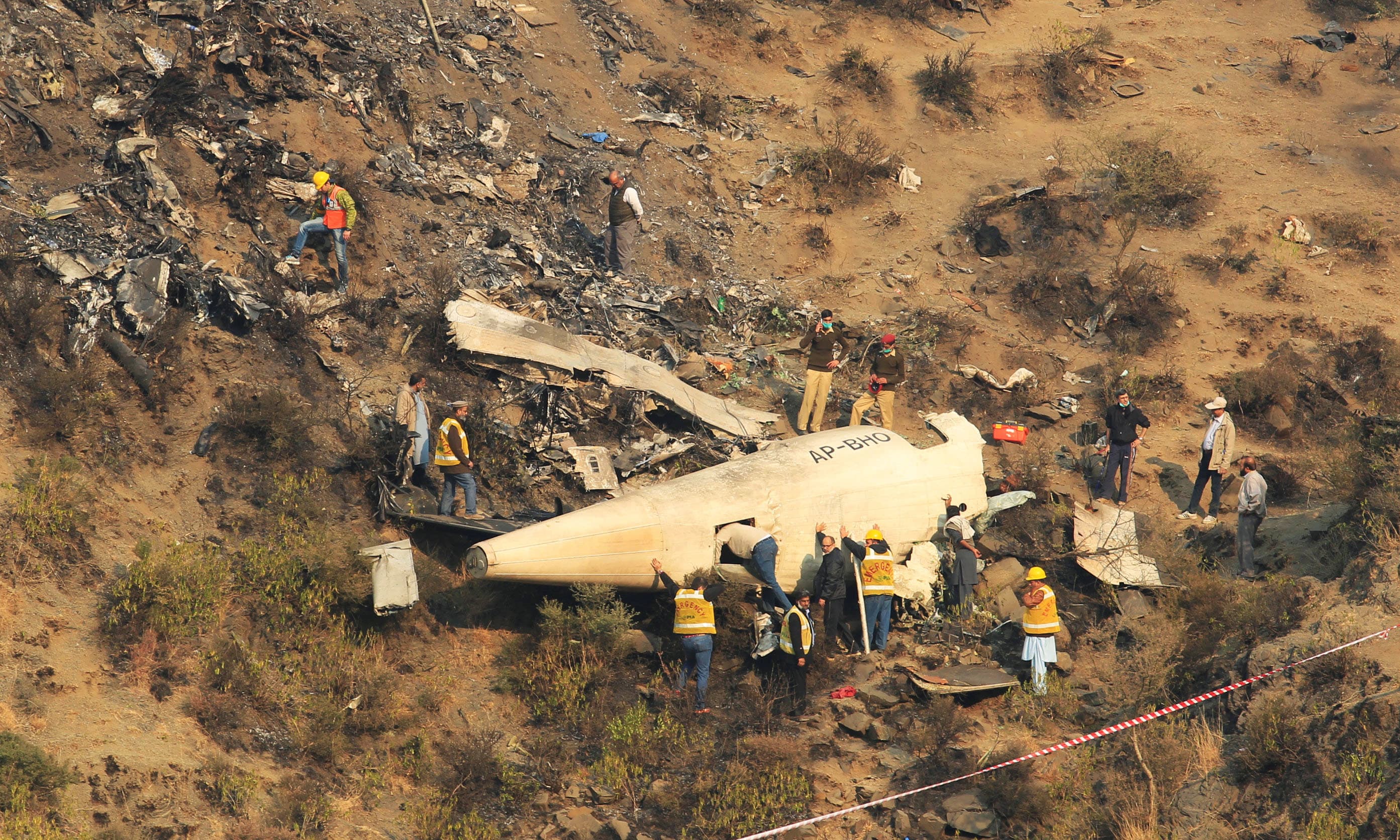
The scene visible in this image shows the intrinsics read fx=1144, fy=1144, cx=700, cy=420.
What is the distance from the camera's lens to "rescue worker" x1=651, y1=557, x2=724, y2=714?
11.8 m

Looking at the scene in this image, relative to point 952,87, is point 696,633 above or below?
above

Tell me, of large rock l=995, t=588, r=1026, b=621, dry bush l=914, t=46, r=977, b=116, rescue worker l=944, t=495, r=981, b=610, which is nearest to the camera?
rescue worker l=944, t=495, r=981, b=610

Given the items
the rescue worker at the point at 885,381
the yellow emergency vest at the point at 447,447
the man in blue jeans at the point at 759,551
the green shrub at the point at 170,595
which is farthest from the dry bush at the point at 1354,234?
the green shrub at the point at 170,595

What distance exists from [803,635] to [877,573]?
54.1 inches

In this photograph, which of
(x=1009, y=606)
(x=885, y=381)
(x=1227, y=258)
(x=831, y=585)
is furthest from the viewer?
(x=1227, y=258)

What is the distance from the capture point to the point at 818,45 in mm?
27031

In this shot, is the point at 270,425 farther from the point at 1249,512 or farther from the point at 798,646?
the point at 1249,512

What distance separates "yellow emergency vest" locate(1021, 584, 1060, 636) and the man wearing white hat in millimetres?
4804

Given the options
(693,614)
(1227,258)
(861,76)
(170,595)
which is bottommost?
(1227,258)

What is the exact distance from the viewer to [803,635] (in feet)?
39.1

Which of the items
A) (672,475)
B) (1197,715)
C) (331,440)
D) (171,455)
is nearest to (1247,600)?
(1197,715)

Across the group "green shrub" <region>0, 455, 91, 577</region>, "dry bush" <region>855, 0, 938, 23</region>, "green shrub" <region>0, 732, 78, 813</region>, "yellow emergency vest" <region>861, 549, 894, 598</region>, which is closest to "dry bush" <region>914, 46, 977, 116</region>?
"dry bush" <region>855, 0, 938, 23</region>

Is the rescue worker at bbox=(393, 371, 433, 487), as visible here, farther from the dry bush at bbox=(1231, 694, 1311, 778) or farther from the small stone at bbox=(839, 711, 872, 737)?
the dry bush at bbox=(1231, 694, 1311, 778)

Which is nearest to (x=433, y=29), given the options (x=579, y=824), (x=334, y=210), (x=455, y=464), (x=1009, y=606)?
(x=334, y=210)
